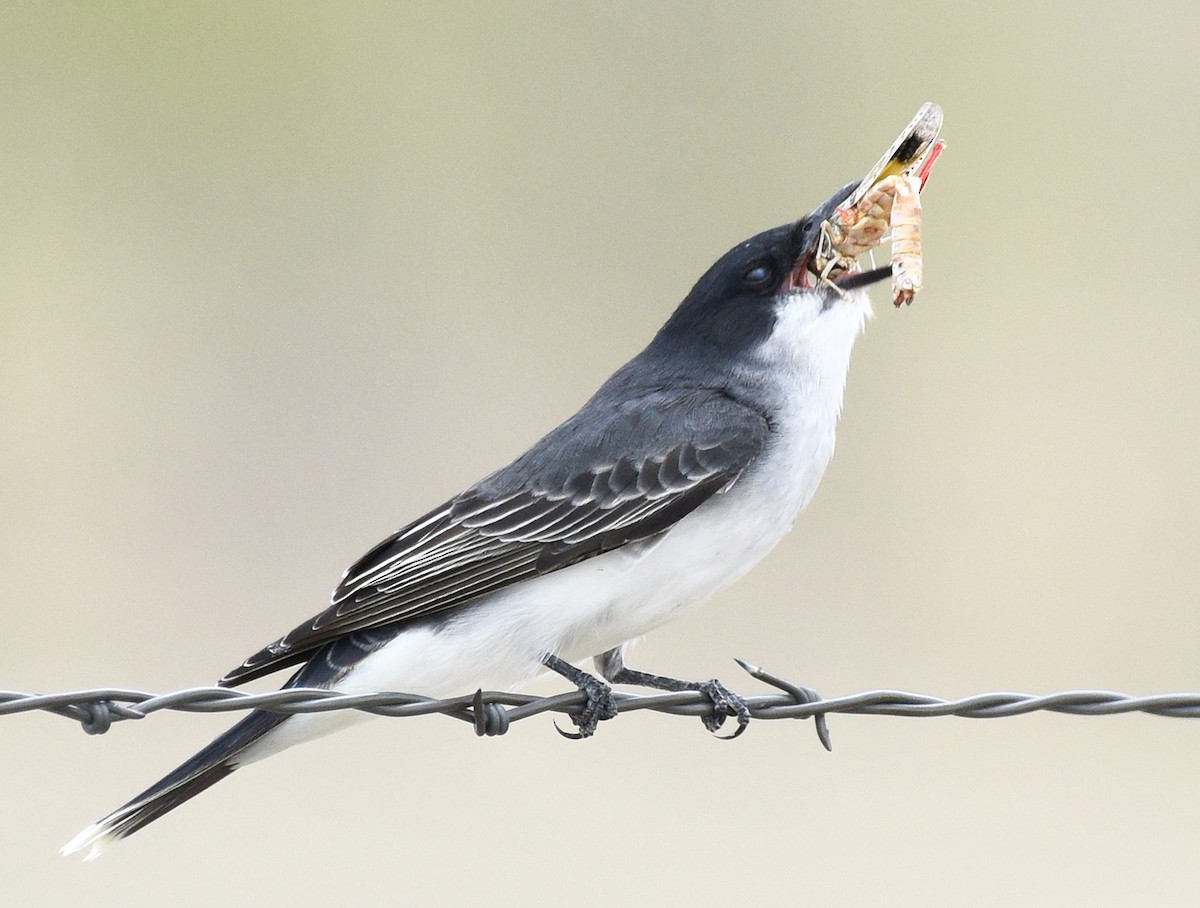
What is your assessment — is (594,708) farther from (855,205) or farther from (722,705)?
(855,205)

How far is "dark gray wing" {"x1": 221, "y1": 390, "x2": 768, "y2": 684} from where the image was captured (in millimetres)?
4793

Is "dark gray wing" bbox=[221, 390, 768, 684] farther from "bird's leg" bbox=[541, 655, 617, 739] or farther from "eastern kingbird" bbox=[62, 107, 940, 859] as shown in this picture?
"bird's leg" bbox=[541, 655, 617, 739]

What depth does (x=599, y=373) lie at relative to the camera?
11352 millimetres

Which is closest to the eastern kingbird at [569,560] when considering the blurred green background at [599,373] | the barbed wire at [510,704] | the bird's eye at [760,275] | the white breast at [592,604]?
the white breast at [592,604]

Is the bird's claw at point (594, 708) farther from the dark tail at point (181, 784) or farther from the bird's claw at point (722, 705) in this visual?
the dark tail at point (181, 784)

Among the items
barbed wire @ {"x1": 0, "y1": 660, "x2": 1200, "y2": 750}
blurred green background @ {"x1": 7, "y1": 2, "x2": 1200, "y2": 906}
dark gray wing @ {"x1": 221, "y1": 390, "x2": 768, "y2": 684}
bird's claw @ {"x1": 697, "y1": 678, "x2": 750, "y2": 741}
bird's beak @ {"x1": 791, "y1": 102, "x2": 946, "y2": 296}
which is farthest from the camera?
blurred green background @ {"x1": 7, "y1": 2, "x2": 1200, "y2": 906}

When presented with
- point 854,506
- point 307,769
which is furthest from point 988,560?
point 307,769

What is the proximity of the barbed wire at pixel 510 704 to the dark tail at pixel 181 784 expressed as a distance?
805 millimetres

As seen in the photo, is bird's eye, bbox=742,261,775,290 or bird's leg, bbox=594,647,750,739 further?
bird's eye, bbox=742,261,775,290

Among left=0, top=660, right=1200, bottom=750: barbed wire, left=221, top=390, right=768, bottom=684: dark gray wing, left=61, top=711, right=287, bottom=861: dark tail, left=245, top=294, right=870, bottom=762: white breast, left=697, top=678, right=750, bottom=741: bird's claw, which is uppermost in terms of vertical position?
left=221, top=390, right=768, bottom=684: dark gray wing

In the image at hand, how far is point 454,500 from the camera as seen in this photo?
17.0ft

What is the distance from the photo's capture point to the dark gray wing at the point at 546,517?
4793mm

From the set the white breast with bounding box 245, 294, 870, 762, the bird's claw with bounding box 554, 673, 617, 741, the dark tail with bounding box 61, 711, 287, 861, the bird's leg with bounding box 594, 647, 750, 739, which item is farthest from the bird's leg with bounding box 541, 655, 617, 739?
the dark tail with bounding box 61, 711, 287, 861

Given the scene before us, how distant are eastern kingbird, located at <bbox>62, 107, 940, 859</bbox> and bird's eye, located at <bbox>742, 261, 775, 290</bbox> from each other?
0.62 ft
